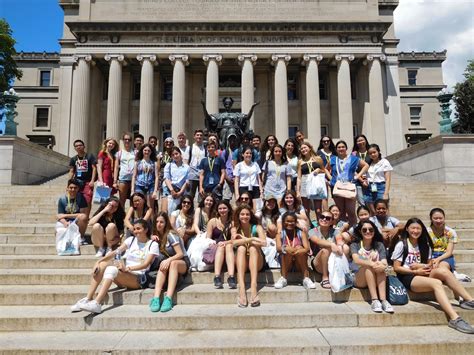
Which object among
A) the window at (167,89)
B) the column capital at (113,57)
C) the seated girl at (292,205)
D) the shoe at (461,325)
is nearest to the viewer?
the shoe at (461,325)

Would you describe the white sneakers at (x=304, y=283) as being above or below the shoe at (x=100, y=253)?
below

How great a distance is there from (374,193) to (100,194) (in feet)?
20.6

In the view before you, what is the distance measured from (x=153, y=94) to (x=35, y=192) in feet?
70.6

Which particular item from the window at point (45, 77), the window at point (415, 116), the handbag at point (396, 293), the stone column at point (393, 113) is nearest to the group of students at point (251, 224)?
the handbag at point (396, 293)

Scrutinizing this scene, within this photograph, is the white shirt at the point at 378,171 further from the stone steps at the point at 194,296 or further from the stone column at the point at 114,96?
the stone column at the point at 114,96

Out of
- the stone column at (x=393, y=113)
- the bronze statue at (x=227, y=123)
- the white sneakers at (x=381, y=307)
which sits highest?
the stone column at (x=393, y=113)

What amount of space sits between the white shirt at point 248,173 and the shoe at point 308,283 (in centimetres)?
280

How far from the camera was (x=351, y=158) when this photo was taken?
7.89 metres

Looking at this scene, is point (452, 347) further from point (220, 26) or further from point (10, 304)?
point (220, 26)

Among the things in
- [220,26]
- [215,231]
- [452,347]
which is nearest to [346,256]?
[452,347]

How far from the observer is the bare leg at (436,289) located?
4.87 meters

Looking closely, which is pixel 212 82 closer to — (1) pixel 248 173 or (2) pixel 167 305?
(1) pixel 248 173

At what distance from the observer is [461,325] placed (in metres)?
4.66

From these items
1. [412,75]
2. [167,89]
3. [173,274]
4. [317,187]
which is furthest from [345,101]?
[173,274]
